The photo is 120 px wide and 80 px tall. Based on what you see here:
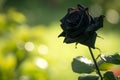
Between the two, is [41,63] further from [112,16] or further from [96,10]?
[96,10]

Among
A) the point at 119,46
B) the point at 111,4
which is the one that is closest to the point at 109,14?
the point at 111,4

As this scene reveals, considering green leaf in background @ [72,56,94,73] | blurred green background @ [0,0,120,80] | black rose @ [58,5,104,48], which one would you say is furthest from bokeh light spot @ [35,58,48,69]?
black rose @ [58,5,104,48]

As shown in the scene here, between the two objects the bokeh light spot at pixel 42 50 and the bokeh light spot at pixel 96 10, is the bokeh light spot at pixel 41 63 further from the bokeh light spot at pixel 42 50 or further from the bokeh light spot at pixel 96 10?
the bokeh light spot at pixel 96 10

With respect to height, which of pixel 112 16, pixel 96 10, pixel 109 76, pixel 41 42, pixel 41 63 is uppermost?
pixel 96 10

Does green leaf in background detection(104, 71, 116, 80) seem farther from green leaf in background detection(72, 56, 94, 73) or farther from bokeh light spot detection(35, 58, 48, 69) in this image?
bokeh light spot detection(35, 58, 48, 69)

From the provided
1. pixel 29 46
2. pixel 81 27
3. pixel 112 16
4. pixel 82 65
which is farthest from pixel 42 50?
pixel 112 16

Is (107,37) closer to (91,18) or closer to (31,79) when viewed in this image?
(31,79)

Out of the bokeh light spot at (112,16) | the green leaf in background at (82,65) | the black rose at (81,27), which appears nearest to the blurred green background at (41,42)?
the bokeh light spot at (112,16)
